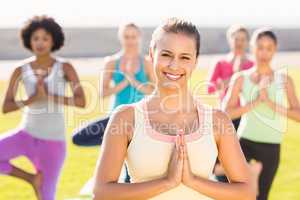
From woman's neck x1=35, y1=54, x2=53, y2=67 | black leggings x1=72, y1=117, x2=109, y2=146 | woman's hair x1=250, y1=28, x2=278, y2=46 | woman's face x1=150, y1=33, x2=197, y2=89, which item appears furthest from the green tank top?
woman's face x1=150, y1=33, x2=197, y2=89

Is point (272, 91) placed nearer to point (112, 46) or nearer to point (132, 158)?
point (132, 158)

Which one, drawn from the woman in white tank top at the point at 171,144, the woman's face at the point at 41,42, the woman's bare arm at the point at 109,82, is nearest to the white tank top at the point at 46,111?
the woman's face at the point at 41,42

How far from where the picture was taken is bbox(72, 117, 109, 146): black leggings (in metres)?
5.01

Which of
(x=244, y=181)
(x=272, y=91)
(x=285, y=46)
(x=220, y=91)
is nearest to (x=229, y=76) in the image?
(x=220, y=91)

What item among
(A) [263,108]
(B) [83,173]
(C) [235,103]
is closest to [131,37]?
(C) [235,103]

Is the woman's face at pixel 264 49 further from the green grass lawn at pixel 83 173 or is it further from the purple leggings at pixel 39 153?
the purple leggings at pixel 39 153

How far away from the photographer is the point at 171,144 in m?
2.28

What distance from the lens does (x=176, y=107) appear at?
7.70 feet

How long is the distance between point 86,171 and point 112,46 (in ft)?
75.0

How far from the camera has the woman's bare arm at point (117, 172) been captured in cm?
221

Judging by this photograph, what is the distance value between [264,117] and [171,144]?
3.14 metres

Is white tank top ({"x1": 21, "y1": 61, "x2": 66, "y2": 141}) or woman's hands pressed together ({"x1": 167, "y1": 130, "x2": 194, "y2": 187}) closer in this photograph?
woman's hands pressed together ({"x1": 167, "y1": 130, "x2": 194, "y2": 187})

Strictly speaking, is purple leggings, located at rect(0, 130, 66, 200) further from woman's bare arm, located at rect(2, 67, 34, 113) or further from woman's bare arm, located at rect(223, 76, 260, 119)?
woman's bare arm, located at rect(223, 76, 260, 119)

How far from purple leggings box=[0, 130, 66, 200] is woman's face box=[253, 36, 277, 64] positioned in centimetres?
194
